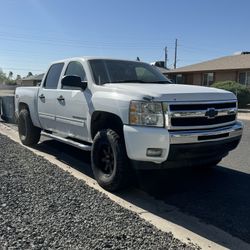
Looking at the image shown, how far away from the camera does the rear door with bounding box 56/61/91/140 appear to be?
609 cm

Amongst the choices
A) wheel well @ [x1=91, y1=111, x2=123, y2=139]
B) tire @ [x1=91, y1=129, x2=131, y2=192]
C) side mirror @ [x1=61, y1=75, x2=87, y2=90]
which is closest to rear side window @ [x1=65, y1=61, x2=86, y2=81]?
side mirror @ [x1=61, y1=75, x2=87, y2=90]

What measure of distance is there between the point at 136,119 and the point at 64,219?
4.95 ft

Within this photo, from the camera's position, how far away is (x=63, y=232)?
153 inches

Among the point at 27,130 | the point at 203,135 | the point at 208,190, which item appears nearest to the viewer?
the point at 203,135

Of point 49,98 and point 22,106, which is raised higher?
point 49,98

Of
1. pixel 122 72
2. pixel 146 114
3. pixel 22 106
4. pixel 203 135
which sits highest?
pixel 122 72

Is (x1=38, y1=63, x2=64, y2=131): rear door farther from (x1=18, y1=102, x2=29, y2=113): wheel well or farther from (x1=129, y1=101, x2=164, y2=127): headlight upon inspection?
(x1=129, y1=101, x2=164, y2=127): headlight

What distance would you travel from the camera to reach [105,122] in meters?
5.68

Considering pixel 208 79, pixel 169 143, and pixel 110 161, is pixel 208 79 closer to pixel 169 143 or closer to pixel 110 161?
pixel 110 161

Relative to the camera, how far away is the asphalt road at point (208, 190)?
14.6 feet

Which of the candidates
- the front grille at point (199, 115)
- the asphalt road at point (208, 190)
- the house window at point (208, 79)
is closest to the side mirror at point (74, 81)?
the asphalt road at point (208, 190)

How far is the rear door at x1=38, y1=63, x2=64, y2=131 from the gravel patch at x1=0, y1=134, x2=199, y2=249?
4.97ft

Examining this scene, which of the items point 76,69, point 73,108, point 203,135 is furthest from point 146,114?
point 76,69

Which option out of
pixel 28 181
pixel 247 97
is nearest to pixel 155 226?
pixel 28 181
